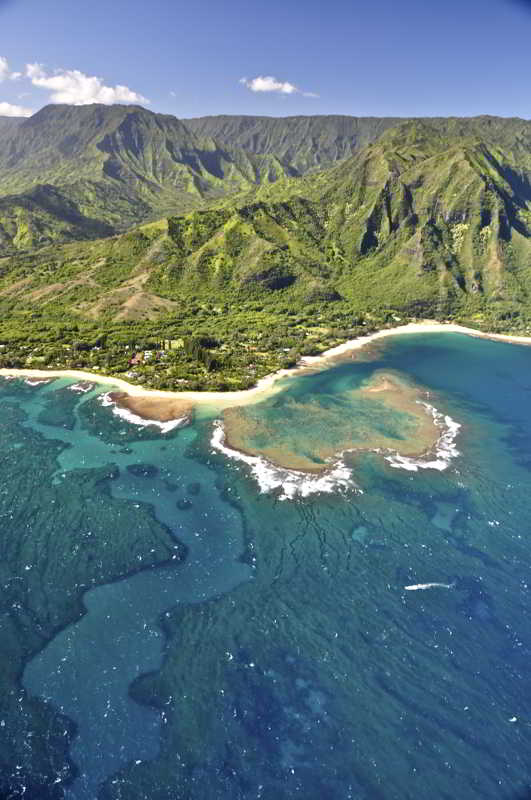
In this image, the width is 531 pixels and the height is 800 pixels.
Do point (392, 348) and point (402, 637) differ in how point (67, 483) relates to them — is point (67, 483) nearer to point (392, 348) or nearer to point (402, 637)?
point (402, 637)

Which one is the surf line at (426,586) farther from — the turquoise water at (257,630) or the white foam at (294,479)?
the white foam at (294,479)

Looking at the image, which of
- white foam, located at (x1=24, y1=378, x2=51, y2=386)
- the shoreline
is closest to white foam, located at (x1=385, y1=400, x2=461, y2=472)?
the shoreline

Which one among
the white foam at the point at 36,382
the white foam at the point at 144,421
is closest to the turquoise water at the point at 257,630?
the white foam at the point at 144,421

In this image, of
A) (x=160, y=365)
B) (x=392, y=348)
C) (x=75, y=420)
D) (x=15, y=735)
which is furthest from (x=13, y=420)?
(x=392, y=348)

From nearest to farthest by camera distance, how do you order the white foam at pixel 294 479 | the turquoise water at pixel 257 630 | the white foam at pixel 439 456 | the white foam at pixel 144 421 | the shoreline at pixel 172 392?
the turquoise water at pixel 257 630, the white foam at pixel 294 479, the white foam at pixel 439 456, the white foam at pixel 144 421, the shoreline at pixel 172 392

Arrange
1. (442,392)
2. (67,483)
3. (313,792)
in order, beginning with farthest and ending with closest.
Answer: (442,392) → (67,483) → (313,792)

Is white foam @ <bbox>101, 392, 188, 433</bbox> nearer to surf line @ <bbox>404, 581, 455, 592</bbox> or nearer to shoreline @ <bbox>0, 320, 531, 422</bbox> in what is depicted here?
shoreline @ <bbox>0, 320, 531, 422</bbox>
